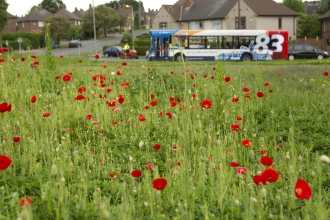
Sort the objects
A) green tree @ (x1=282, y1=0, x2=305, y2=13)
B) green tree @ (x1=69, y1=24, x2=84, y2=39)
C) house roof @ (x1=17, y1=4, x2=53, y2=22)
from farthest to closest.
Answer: house roof @ (x1=17, y1=4, x2=53, y2=22) → green tree @ (x1=69, y1=24, x2=84, y2=39) → green tree @ (x1=282, y1=0, x2=305, y2=13)

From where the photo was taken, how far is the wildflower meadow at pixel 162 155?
309 centimetres

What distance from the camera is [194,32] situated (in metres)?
34.4

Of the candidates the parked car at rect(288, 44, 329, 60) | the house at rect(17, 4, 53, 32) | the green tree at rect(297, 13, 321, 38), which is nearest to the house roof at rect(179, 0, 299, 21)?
the green tree at rect(297, 13, 321, 38)

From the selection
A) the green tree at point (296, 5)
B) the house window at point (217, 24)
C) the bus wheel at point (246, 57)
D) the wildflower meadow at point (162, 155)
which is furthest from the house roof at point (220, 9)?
the wildflower meadow at point (162, 155)

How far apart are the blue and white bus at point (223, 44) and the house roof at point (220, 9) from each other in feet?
75.9

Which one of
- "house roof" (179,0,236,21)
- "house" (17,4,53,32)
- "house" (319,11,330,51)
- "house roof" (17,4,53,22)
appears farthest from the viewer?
"house roof" (17,4,53,22)

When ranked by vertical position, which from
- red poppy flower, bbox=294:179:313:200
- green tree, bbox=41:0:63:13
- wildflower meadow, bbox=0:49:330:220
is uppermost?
green tree, bbox=41:0:63:13

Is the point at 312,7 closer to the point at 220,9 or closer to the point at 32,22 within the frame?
the point at 220,9

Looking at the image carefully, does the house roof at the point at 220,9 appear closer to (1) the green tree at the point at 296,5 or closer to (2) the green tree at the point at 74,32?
(1) the green tree at the point at 296,5

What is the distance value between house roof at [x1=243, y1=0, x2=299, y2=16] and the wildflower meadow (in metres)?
51.0

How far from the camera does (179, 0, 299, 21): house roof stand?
→ 5897cm

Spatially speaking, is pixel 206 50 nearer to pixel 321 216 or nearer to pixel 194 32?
pixel 194 32

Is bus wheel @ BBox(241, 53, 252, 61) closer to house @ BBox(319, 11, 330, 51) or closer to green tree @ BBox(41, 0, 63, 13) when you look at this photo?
house @ BBox(319, 11, 330, 51)

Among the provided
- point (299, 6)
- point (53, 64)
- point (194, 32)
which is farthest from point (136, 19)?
point (53, 64)
